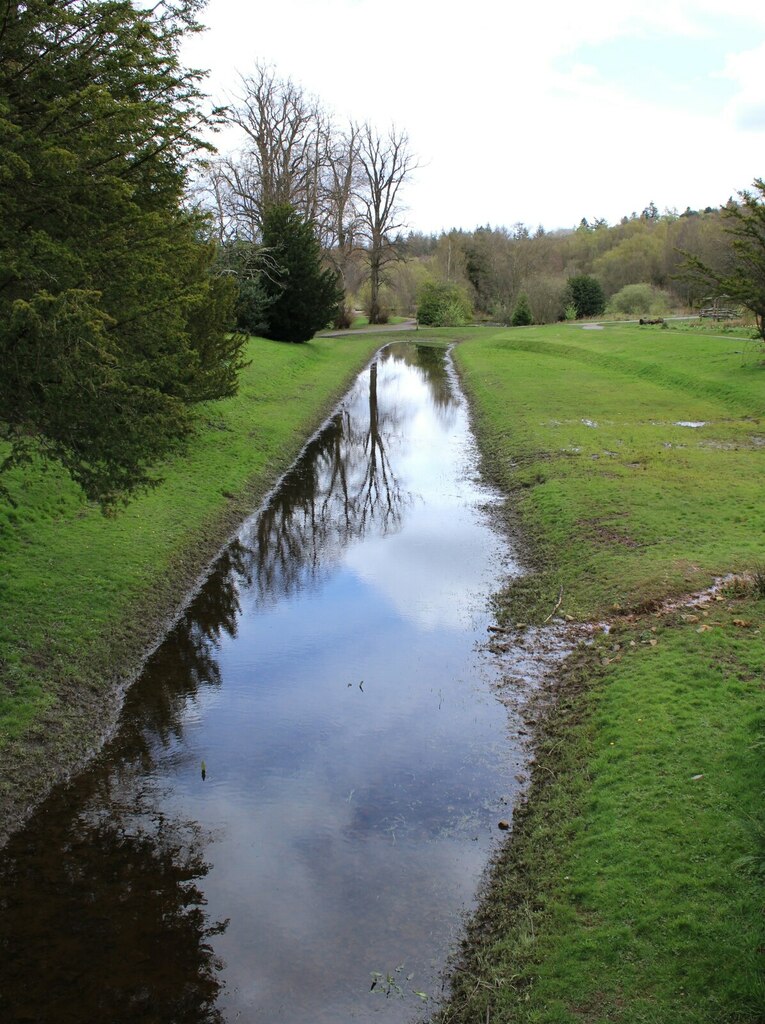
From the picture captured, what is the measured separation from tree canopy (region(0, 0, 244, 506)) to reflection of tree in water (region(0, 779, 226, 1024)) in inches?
138

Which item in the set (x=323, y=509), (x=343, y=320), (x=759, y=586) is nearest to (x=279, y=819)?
(x=759, y=586)

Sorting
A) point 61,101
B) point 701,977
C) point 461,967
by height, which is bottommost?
point 461,967

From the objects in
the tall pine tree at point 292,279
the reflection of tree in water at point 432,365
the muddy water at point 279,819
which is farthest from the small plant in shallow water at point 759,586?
the tall pine tree at point 292,279

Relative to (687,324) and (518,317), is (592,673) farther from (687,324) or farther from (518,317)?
(518,317)

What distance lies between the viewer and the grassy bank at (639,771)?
15.0ft

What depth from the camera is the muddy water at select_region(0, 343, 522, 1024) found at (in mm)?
5066

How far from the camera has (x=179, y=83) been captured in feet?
27.2

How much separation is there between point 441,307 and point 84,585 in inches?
2399

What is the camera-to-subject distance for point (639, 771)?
6.52m

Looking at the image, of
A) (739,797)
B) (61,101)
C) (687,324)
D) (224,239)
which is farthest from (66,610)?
(687,324)

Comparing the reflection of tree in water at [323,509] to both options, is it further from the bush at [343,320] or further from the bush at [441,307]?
the bush at [441,307]

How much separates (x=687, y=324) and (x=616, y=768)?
40202 millimetres

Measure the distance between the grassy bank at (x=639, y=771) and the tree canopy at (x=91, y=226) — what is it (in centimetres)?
531

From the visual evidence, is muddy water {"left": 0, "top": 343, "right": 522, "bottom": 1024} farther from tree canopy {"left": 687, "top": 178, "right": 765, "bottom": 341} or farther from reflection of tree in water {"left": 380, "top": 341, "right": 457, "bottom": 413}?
reflection of tree in water {"left": 380, "top": 341, "right": 457, "bottom": 413}
